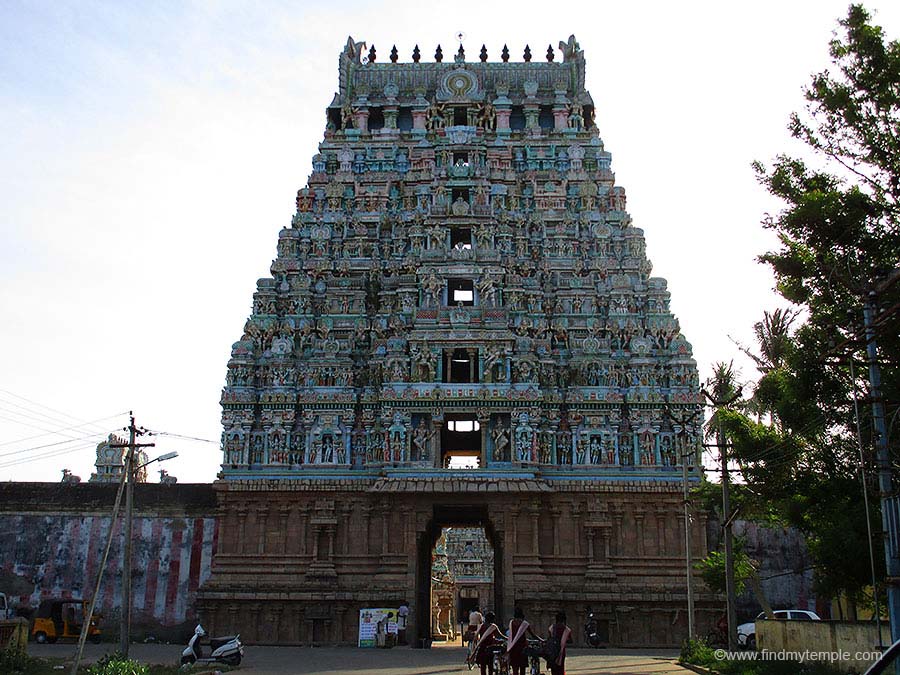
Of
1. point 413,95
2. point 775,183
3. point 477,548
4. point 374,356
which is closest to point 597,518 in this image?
point 374,356

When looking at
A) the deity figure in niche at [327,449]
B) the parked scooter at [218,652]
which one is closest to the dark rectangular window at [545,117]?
the deity figure in niche at [327,449]

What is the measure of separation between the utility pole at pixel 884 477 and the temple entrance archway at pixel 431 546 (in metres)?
19.9

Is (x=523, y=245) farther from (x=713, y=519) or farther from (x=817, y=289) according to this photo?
(x=817, y=289)

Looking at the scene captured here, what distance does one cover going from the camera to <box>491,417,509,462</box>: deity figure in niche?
35.2 meters

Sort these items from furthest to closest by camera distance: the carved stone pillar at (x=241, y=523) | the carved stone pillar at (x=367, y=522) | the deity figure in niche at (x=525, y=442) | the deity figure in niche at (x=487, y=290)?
the deity figure in niche at (x=487, y=290)
the deity figure in niche at (x=525, y=442)
the carved stone pillar at (x=241, y=523)
the carved stone pillar at (x=367, y=522)

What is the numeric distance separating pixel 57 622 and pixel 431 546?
14.4 metres

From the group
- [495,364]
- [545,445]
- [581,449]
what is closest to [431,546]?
[545,445]

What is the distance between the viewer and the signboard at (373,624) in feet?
106

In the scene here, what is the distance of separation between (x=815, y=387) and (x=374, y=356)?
62.4 feet

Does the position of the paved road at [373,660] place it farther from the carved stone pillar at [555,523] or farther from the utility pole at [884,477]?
the utility pole at [884,477]

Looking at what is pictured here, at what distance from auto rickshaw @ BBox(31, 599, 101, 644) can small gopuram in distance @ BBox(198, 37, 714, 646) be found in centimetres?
494

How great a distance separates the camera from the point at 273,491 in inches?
1383

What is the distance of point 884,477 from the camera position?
49.8 ft

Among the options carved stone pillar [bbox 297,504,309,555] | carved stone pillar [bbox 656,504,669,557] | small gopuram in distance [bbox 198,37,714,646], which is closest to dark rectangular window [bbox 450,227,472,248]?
small gopuram in distance [bbox 198,37,714,646]
